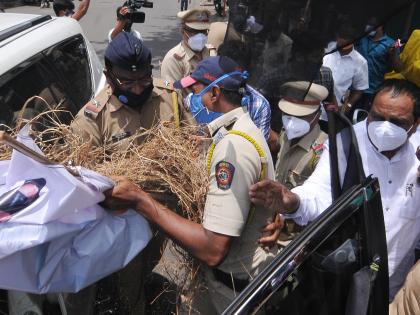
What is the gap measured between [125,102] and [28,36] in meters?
0.98

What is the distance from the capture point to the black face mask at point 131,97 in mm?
2752

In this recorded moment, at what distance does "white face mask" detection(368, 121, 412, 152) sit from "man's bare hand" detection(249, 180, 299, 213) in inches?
20.7

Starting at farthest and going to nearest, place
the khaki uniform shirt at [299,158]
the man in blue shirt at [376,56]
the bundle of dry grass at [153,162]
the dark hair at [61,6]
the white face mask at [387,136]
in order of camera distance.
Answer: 1. the dark hair at [61,6]
2. the man in blue shirt at [376,56]
3. the khaki uniform shirt at [299,158]
4. the white face mask at [387,136]
5. the bundle of dry grass at [153,162]

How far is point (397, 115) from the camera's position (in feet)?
7.14

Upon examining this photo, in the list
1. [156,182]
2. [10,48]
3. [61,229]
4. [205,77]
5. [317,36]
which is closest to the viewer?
[61,229]

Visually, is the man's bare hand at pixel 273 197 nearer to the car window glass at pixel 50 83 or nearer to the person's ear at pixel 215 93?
the person's ear at pixel 215 93

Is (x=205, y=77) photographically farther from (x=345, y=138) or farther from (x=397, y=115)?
(x=397, y=115)

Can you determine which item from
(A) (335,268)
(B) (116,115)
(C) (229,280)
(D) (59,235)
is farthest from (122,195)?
(B) (116,115)

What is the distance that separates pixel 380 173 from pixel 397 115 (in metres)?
0.31

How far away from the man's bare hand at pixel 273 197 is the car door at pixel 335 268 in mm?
287

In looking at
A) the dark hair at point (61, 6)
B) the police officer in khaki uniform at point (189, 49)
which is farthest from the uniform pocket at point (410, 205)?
the dark hair at point (61, 6)

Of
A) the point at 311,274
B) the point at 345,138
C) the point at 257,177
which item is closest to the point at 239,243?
the point at 257,177

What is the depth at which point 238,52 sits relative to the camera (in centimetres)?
229

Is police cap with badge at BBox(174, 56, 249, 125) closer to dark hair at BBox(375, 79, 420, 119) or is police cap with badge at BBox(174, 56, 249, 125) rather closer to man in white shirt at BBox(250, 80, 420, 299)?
man in white shirt at BBox(250, 80, 420, 299)
